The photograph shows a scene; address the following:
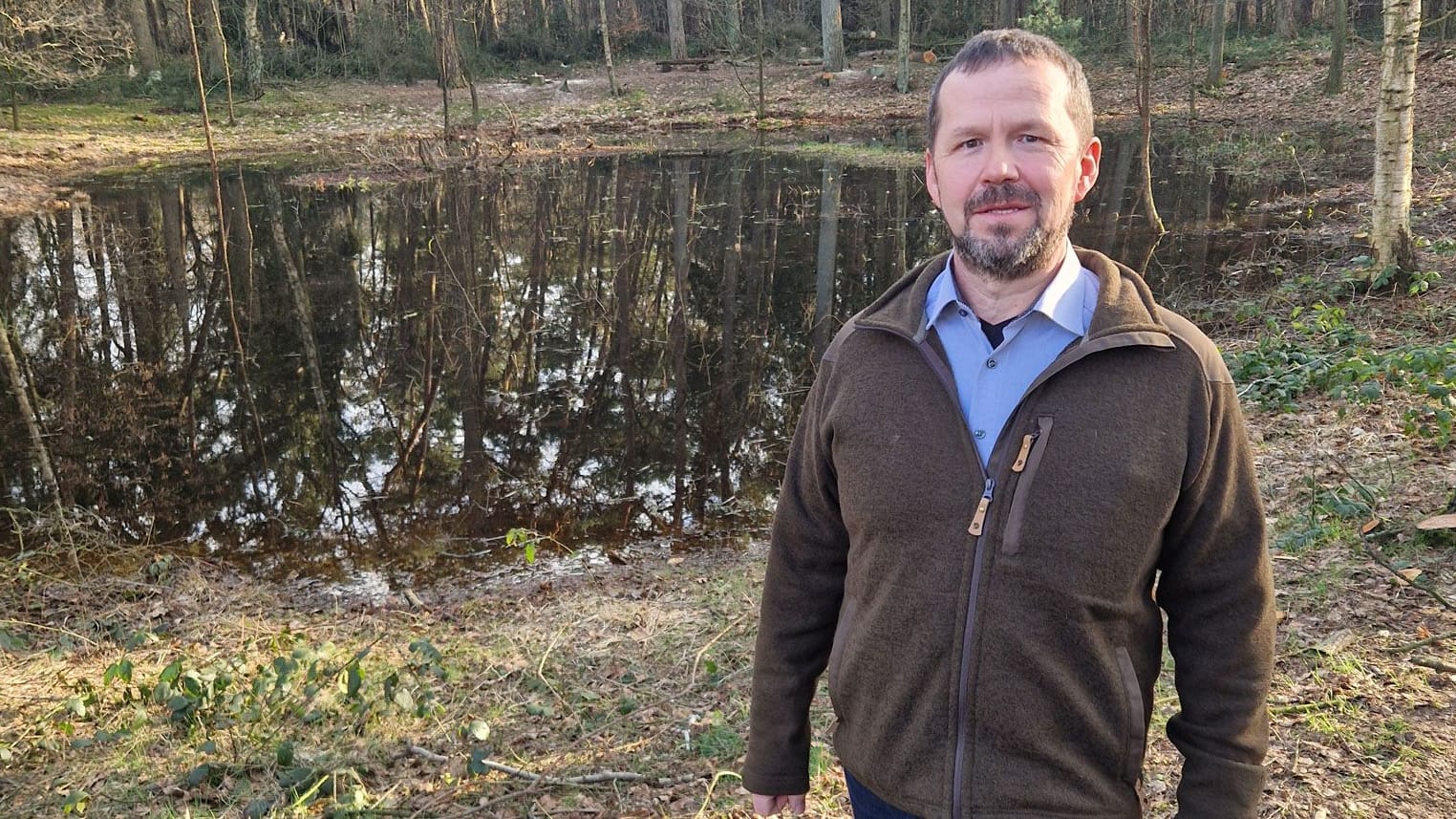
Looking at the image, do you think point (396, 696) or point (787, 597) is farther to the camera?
point (396, 696)

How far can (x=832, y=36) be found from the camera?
33.7 meters

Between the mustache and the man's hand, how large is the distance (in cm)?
112

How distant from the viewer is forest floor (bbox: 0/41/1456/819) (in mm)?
3639

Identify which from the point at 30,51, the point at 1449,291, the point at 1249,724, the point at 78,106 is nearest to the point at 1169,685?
the point at 1249,724

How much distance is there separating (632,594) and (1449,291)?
6988mm

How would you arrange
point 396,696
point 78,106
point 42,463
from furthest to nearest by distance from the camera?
1. point 78,106
2. point 42,463
3. point 396,696

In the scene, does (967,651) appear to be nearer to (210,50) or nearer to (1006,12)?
(210,50)

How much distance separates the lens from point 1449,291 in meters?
8.51

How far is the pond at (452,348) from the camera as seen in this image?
7188mm

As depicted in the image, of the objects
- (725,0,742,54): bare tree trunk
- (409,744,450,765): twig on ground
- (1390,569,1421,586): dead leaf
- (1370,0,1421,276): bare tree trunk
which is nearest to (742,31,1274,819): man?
(409,744,450,765): twig on ground

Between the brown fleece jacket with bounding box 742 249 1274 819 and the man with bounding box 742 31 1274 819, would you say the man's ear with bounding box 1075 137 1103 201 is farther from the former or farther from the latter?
the brown fleece jacket with bounding box 742 249 1274 819

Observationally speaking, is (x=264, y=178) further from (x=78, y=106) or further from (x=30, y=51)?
(x=78, y=106)

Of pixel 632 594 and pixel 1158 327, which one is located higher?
pixel 1158 327

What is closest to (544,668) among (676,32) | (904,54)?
(904,54)
